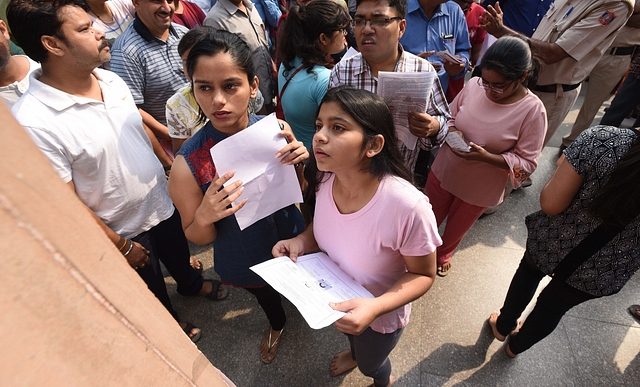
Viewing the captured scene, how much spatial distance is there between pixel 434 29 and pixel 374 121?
2.04m

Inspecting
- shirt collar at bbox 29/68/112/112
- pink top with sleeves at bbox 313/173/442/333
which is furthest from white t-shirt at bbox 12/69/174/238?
pink top with sleeves at bbox 313/173/442/333

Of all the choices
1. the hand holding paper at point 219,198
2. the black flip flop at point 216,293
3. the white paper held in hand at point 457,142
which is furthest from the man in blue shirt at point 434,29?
the black flip flop at point 216,293

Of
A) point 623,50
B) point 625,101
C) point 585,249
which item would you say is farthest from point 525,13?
point 585,249

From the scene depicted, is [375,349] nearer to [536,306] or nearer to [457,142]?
[536,306]

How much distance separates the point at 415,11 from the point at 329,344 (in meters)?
2.75

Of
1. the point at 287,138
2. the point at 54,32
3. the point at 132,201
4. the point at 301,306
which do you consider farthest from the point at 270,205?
the point at 54,32

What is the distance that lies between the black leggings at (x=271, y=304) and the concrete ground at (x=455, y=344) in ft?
0.50

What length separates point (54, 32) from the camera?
1.38 meters

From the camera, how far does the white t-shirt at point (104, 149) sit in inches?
52.6

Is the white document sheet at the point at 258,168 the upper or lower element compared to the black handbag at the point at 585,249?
upper

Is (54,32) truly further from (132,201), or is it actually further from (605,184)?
(605,184)

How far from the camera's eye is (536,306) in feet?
5.54

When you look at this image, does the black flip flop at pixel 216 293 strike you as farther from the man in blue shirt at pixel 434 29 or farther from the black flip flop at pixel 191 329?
the man in blue shirt at pixel 434 29

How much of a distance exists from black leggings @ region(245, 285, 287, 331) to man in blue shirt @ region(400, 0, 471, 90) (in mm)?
2198
